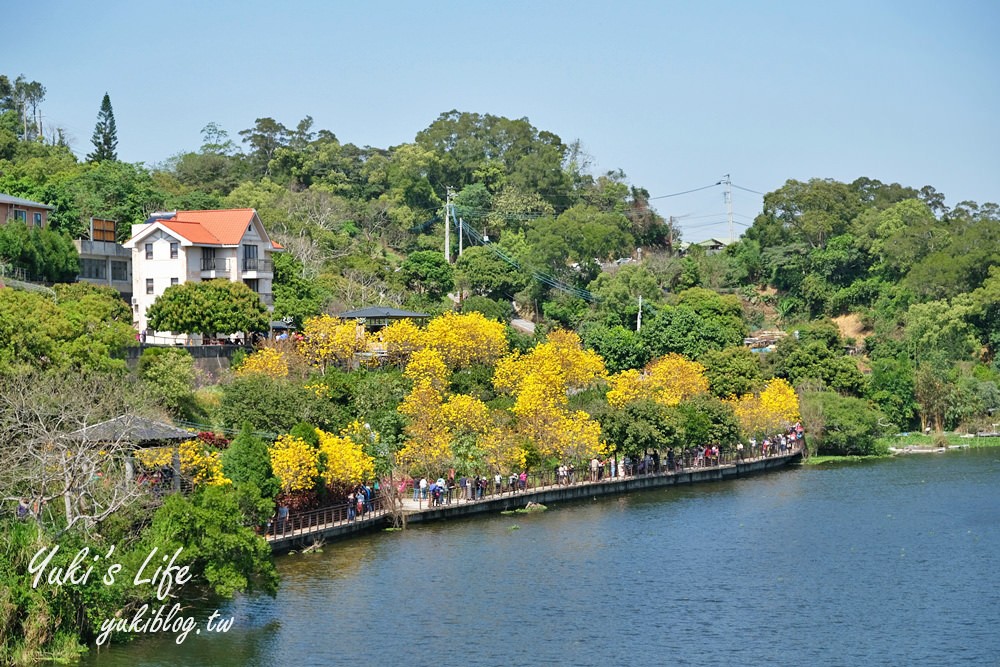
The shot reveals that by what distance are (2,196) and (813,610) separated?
50524mm

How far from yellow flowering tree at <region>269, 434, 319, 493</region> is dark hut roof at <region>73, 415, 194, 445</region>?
384 cm

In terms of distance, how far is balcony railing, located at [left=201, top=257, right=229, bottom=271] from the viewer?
236 ft

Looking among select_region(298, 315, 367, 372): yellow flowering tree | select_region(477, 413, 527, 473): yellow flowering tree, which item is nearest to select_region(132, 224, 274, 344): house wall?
select_region(298, 315, 367, 372): yellow flowering tree

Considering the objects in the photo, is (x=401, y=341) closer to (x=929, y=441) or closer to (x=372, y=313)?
(x=372, y=313)

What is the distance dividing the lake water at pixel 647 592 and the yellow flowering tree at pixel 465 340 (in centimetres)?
1180

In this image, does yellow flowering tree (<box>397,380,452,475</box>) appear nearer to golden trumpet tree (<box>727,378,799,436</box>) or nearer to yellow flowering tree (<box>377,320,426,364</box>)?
yellow flowering tree (<box>377,320,426,364</box>)

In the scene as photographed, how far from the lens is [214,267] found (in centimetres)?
7194

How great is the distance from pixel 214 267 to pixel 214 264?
173 millimetres

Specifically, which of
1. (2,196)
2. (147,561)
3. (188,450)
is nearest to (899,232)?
(2,196)

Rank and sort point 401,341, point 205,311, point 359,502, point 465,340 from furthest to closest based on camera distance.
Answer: point 465,340, point 401,341, point 205,311, point 359,502

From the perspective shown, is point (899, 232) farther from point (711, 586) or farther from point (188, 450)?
point (188, 450)

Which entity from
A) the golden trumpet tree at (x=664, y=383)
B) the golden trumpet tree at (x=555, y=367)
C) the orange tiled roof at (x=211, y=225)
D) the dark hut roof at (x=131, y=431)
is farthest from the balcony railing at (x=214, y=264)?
the dark hut roof at (x=131, y=431)

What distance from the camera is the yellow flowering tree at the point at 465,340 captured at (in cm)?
6631

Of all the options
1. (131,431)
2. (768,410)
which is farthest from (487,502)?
(768,410)
